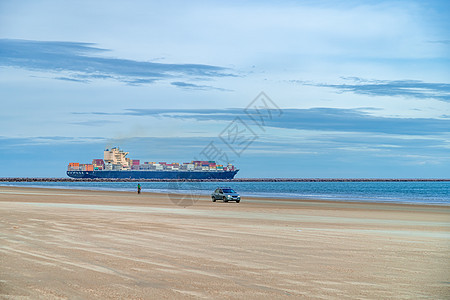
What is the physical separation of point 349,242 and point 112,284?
9.09 meters

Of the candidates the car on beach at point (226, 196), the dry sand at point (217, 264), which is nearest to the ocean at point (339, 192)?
the car on beach at point (226, 196)

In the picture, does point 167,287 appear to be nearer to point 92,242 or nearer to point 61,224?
point 92,242

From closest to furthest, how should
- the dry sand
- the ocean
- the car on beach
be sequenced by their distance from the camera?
1. the dry sand
2. the car on beach
3. the ocean

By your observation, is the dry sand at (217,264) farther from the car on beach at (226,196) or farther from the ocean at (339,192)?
the ocean at (339,192)

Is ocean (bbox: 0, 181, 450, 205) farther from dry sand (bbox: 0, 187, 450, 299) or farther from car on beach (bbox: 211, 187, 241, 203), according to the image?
dry sand (bbox: 0, 187, 450, 299)

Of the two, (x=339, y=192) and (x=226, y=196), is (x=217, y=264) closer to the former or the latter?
(x=226, y=196)

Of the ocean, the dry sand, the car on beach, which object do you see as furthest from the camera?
the ocean

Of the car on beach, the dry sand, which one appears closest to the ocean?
the car on beach

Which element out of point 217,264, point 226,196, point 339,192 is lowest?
point 339,192

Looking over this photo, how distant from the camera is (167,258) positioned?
1241cm

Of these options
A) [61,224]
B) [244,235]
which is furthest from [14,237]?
[244,235]

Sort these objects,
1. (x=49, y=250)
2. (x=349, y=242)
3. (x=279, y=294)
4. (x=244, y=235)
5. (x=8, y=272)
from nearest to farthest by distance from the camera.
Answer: (x=279, y=294) → (x=8, y=272) → (x=49, y=250) → (x=349, y=242) → (x=244, y=235)

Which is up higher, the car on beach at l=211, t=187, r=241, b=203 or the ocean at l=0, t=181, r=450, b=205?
the car on beach at l=211, t=187, r=241, b=203

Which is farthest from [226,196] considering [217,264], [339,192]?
[339,192]
